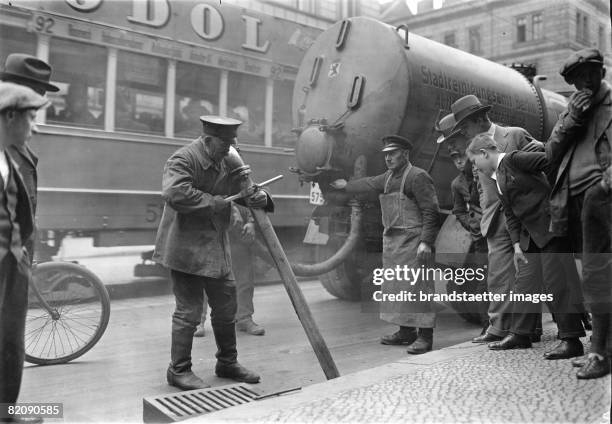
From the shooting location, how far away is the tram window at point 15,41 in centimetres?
472

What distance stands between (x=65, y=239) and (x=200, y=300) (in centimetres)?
301

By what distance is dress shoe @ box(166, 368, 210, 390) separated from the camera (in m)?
3.37

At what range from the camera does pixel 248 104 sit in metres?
5.90

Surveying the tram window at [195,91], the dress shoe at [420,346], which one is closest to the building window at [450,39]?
the tram window at [195,91]

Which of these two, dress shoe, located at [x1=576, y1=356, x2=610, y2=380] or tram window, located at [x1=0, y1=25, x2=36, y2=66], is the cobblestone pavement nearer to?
dress shoe, located at [x1=576, y1=356, x2=610, y2=380]

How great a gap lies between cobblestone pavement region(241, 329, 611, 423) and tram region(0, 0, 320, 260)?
3163mm

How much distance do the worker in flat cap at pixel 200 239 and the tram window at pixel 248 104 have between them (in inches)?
87.8

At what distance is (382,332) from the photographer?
5.18 m

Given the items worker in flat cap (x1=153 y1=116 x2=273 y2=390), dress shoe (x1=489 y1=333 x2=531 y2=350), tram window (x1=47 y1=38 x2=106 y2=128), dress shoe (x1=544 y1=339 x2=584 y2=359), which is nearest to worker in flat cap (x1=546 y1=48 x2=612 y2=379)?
dress shoe (x1=544 y1=339 x2=584 y2=359)

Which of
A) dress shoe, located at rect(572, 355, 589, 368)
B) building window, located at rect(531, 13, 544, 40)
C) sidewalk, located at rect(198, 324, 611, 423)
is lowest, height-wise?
sidewalk, located at rect(198, 324, 611, 423)

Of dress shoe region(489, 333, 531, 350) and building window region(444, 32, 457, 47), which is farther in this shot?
building window region(444, 32, 457, 47)

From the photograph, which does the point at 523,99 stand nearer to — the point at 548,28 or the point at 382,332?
the point at 548,28

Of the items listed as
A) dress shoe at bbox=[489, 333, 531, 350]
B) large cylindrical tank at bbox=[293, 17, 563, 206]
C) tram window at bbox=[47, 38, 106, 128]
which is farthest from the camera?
tram window at bbox=[47, 38, 106, 128]

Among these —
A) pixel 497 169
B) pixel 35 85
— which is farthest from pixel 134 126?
pixel 497 169
